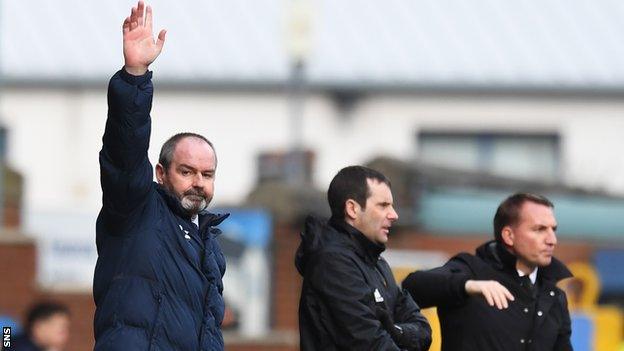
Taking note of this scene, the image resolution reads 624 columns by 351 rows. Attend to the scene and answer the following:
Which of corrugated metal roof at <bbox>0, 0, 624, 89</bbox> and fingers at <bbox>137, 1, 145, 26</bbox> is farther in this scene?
corrugated metal roof at <bbox>0, 0, 624, 89</bbox>

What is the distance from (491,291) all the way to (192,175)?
5.08ft

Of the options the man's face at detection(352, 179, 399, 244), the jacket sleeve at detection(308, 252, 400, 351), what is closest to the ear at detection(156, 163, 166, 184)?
the jacket sleeve at detection(308, 252, 400, 351)

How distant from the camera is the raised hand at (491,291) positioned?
23.9 feet

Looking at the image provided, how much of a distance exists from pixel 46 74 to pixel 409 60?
696 cm

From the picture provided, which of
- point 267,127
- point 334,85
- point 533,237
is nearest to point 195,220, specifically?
point 533,237

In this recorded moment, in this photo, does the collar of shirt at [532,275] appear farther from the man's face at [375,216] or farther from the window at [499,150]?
the window at [499,150]

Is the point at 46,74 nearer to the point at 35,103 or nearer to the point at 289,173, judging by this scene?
the point at 35,103

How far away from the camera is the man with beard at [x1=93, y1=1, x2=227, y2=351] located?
6.05 metres

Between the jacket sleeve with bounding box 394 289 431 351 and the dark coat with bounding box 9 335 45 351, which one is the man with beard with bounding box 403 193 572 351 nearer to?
the jacket sleeve with bounding box 394 289 431 351

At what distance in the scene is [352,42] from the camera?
33969mm

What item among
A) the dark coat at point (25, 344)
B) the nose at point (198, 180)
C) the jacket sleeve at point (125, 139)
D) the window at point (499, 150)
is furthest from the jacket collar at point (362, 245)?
the window at point (499, 150)

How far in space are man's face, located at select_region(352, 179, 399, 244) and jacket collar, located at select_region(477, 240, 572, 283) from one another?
0.83 meters

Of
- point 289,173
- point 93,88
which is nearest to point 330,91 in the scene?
point 93,88

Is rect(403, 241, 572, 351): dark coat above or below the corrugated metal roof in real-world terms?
below
